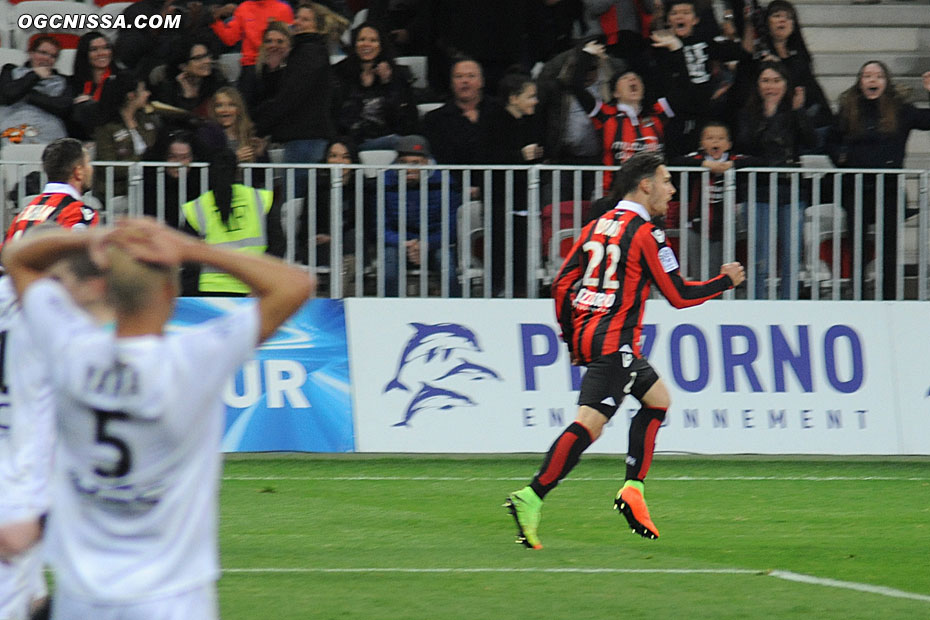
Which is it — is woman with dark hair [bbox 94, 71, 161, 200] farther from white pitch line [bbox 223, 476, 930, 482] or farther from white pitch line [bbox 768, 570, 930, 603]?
white pitch line [bbox 768, 570, 930, 603]

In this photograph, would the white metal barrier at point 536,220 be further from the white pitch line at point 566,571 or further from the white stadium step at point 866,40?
the white stadium step at point 866,40

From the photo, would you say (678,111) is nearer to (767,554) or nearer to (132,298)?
(767,554)

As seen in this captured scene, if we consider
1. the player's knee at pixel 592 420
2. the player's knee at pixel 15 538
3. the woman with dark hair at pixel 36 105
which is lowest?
the player's knee at pixel 592 420

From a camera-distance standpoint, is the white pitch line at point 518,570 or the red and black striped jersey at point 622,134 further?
the red and black striped jersey at point 622,134

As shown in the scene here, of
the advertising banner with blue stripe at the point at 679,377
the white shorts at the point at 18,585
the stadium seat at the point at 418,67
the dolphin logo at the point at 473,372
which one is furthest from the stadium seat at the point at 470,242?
the white shorts at the point at 18,585

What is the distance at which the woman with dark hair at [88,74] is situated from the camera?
1421 cm

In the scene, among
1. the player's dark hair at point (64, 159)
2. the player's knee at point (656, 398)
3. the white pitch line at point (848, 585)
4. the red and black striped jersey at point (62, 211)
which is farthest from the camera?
the player's knee at point (656, 398)

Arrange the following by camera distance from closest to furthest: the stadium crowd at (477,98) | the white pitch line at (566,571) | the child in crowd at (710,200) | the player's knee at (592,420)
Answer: the white pitch line at (566,571) → the player's knee at (592,420) → the child in crowd at (710,200) → the stadium crowd at (477,98)

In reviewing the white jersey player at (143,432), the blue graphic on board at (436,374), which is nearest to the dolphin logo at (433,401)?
the blue graphic on board at (436,374)

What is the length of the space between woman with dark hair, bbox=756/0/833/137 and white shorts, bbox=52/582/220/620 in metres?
12.0

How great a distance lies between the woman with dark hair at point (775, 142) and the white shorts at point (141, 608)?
10302 mm

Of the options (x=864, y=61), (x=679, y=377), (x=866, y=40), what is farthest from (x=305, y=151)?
(x=866, y=40)

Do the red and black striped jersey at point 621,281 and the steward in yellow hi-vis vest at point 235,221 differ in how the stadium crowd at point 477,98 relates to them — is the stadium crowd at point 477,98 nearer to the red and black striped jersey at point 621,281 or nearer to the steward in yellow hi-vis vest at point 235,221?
the steward in yellow hi-vis vest at point 235,221

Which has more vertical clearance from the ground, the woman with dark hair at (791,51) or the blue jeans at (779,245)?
the woman with dark hair at (791,51)
